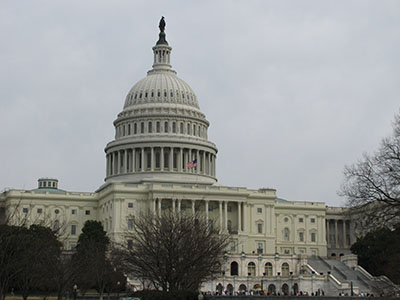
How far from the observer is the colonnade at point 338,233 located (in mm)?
166125

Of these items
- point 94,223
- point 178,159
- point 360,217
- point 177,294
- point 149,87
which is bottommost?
point 177,294

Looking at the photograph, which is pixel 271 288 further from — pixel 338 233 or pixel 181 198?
pixel 338 233

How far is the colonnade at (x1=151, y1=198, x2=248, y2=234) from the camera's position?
141 metres

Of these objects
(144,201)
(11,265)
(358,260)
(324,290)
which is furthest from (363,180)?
(144,201)

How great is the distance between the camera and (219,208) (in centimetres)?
14475

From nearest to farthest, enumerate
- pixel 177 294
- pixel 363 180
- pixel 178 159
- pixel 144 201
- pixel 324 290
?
pixel 363 180
pixel 177 294
pixel 324 290
pixel 144 201
pixel 178 159

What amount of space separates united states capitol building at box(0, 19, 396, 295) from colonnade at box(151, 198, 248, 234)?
0.57ft

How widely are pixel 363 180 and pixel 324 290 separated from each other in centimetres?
6484

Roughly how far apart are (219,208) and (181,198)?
7.56 m

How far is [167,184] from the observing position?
145625 millimetres

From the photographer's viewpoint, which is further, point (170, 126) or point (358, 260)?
point (170, 126)

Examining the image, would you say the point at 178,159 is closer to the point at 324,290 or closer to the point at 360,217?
the point at 324,290

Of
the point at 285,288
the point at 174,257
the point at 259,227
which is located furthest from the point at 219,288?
the point at 174,257

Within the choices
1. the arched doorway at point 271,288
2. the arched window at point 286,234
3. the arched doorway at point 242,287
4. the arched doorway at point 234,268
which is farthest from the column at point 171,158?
the arched doorway at point 271,288
